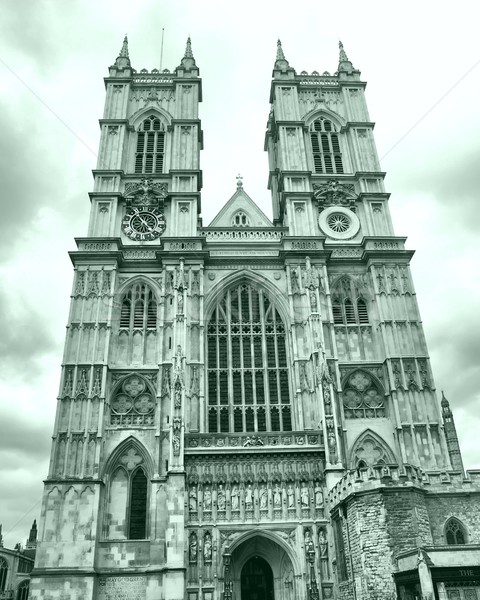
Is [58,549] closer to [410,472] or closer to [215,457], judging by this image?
[215,457]

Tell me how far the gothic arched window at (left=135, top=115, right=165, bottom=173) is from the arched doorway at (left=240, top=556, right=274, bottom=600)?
21.6 meters

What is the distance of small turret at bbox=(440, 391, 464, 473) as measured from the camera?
26219mm

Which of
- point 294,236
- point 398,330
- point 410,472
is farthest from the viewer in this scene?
point 294,236

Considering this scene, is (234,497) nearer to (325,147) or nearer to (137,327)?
(137,327)

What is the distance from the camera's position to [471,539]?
19422mm

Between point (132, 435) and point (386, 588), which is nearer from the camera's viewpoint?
point (386, 588)

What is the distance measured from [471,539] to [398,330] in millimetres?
11357

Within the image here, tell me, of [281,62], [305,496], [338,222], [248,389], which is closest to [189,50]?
[281,62]

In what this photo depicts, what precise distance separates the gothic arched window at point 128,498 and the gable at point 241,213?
14.0 m

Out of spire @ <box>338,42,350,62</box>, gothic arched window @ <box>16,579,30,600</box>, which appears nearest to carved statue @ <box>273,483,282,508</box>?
spire @ <box>338,42,350,62</box>

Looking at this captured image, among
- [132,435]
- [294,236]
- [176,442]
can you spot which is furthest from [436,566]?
[294,236]

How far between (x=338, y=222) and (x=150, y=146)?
40.1 feet

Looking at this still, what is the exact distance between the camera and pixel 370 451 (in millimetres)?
26547

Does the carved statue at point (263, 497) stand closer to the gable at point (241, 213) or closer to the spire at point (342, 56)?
the gable at point (241, 213)
